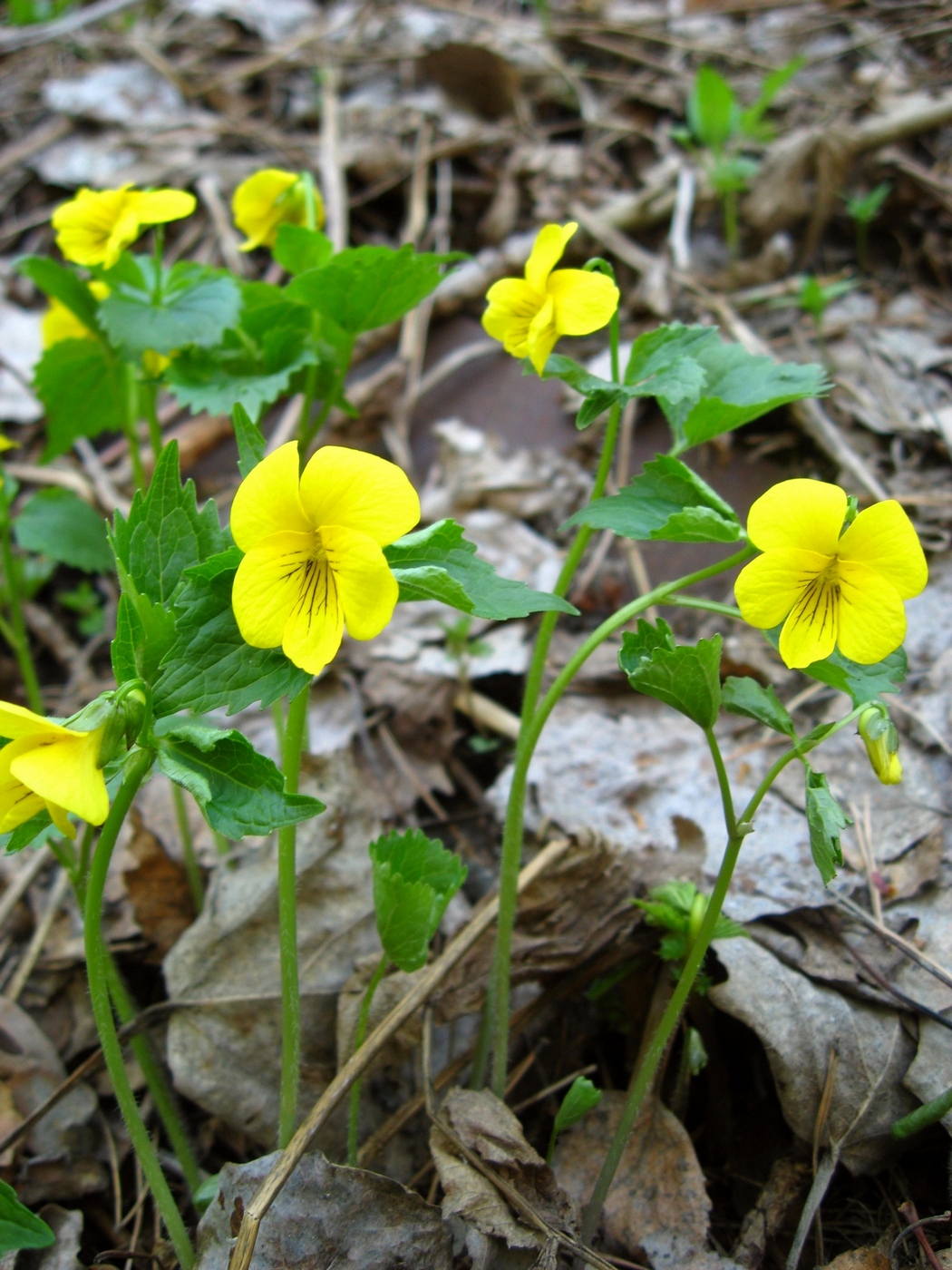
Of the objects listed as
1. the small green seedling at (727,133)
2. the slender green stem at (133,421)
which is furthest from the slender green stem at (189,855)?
the small green seedling at (727,133)

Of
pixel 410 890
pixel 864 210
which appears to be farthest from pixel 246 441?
pixel 864 210

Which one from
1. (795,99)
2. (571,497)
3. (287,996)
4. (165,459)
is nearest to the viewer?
(165,459)

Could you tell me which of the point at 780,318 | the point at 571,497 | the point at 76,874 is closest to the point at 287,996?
the point at 76,874

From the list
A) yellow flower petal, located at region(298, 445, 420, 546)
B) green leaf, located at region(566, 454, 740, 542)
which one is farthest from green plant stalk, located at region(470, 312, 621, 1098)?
yellow flower petal, located at region(298, 445, 420, 546)

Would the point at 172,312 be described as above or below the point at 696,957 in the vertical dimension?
above

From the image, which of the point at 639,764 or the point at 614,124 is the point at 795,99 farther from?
the point at 639,764

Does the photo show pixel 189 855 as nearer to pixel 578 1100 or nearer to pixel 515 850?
pixel 515 850

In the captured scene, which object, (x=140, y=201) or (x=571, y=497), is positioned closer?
(x=140, y=201)
